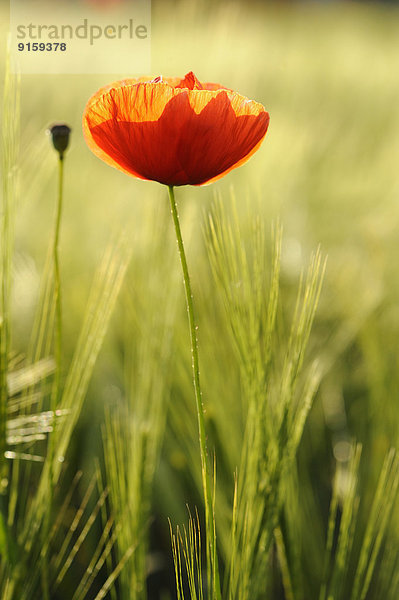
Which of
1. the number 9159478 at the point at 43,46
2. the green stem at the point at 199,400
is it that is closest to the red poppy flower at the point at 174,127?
the green stem at the point at 199,400

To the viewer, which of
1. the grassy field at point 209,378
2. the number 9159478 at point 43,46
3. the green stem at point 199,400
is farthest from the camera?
the number 9159478 at point 43,46

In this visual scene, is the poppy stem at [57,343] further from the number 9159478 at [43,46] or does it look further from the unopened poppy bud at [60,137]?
the number 9159478 at [43,46]

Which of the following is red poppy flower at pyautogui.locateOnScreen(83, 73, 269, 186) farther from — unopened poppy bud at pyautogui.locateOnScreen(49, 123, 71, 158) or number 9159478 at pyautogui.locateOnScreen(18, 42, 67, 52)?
number 9159478 at pyautogui.locateOnScreen(18, 42, 67, 52)

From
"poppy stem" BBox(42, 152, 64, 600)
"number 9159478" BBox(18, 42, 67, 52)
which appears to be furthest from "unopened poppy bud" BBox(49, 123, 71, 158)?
"number 9159478" BBox(18, 42, 67, 52)

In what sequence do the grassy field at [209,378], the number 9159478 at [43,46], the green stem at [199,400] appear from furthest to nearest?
the number 9159478 at [43,46]
the grassy field at [209,378]
the green stem at [199,400]

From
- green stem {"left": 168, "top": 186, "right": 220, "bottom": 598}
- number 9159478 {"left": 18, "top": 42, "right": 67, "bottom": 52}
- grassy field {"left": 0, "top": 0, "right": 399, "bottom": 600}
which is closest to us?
green stem {"left": 168, "top": 186, "right": 220, "bottom": 598}

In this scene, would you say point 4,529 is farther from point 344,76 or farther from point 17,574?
point 344,76

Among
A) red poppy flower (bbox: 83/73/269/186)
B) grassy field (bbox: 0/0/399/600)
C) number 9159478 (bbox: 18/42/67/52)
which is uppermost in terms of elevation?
number 9159478 (bbox: 18/42/67/52)

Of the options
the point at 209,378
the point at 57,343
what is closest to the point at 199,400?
the point at 57,343
